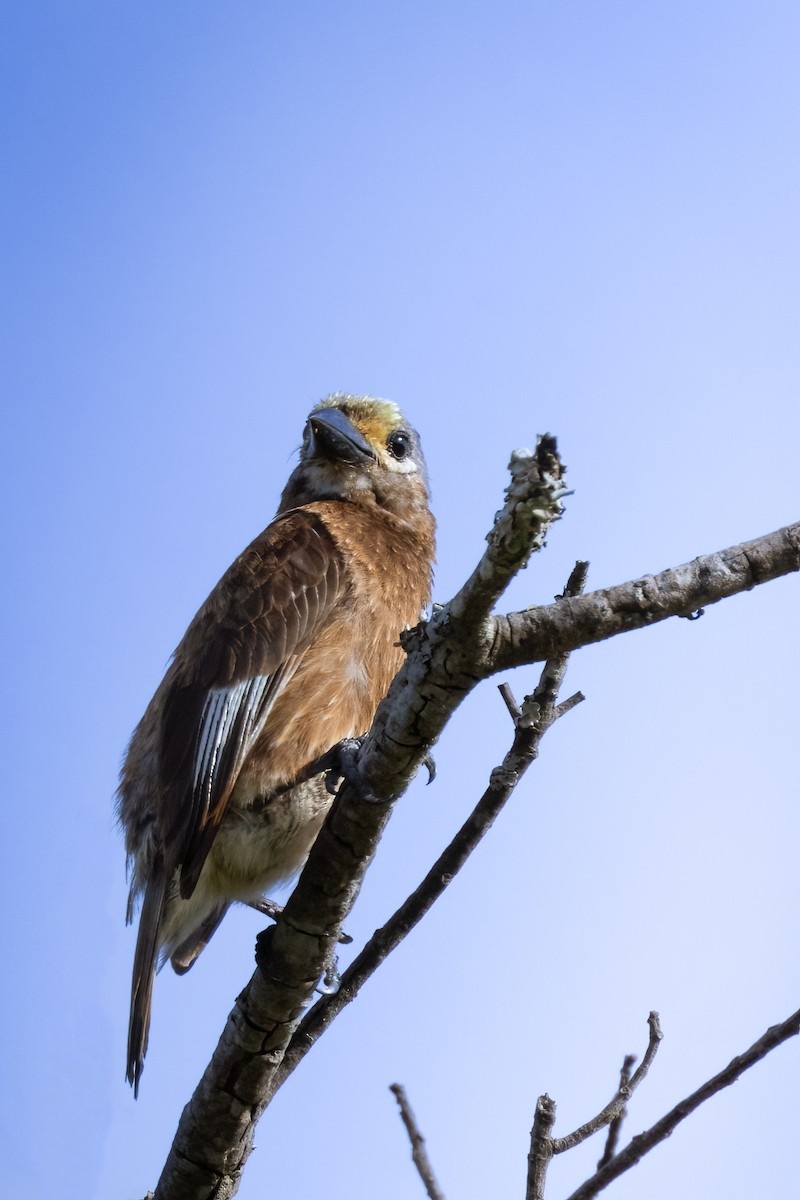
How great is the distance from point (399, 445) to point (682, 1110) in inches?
143

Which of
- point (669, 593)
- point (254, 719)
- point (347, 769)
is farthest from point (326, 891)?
point (669, 593)

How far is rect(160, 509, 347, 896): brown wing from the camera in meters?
4.12

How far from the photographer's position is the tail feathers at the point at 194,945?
4855mm

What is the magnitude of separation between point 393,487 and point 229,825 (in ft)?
6.19

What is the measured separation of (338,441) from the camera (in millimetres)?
5559

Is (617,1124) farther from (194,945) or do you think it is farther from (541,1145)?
(194,945)

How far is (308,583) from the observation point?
4523 millimetres

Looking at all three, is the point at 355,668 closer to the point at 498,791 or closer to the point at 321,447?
the point at 498,791

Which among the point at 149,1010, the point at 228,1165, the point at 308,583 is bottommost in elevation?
the point at 228,1165

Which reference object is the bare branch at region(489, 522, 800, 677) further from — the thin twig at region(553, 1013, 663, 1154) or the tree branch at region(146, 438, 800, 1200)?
the thin twig at region(553, 1013, 663, 1154)

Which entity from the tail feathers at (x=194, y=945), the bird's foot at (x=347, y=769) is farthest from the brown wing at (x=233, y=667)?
the tail feathers at (x=194, y=945)

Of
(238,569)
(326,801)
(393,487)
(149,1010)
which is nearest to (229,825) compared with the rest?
(326,801)

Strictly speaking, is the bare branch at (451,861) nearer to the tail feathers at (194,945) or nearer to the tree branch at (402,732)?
the tree branch at (402,732)

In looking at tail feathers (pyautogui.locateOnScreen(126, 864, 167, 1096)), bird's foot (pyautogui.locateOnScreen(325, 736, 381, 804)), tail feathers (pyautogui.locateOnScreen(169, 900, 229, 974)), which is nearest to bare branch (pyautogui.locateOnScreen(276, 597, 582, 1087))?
bird's foot (pyautogui.locateOnScreen(325, 736, 381, 804))
